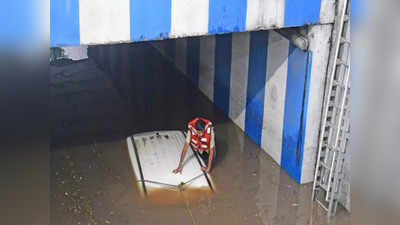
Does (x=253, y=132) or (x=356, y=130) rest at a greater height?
(x=356, y=130)

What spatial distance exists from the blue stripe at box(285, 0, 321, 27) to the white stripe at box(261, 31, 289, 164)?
0.72m

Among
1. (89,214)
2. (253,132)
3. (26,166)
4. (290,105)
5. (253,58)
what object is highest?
(26,166)

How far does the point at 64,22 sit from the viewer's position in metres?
3.96

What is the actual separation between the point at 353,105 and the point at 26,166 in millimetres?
316

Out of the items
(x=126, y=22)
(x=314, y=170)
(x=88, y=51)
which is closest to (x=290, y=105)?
(x=314, y=170)

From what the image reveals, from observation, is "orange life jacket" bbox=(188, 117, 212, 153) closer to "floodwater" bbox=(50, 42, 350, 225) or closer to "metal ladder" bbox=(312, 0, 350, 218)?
"floodwater" bbox=(50, 42, 350, 225)

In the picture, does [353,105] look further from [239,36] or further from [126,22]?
[239,36]

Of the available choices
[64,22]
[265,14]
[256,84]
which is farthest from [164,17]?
[256,84]

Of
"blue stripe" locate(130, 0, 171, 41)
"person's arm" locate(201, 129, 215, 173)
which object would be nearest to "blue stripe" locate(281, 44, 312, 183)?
"person's arm" locate(201, 129, 215, 173)

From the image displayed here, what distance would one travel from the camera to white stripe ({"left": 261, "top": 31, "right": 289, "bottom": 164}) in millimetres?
5941

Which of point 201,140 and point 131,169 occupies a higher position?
point 201,140

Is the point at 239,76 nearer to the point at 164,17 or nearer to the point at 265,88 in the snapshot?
the point at 265,88

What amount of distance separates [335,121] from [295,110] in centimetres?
59

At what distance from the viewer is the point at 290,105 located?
591cm
